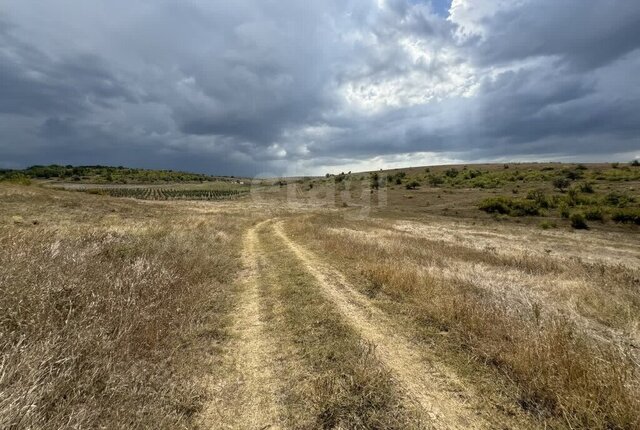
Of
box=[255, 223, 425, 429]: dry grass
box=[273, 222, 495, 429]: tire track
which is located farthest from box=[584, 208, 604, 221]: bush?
box=[255, 223, 425, 429]: dry grass

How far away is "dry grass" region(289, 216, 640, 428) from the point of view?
4.45 m

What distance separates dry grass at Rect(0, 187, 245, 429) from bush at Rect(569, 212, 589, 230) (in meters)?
44.3

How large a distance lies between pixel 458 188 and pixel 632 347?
241ft

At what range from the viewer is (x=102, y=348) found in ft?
15.8

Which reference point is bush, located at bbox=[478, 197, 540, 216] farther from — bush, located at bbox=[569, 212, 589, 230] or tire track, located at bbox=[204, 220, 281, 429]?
tire track, located at bbox=[204, 220, 281, 429]

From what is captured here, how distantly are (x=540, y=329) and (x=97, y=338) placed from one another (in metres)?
7.95

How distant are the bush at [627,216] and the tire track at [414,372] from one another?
1714 inches

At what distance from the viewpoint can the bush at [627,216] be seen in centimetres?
3694

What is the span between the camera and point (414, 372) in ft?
18.4

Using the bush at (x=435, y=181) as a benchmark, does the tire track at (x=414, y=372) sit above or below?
below

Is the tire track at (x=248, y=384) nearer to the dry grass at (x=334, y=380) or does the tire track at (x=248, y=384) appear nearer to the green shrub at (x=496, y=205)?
the dry grass at (x=334, y=380)

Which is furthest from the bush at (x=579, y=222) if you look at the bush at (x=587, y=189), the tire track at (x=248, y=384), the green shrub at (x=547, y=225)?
the tire track at (x=248, y=384)

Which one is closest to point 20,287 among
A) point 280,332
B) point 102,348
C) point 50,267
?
point 50,267

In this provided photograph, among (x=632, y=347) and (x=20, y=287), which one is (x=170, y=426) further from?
(x=632, y=347)
